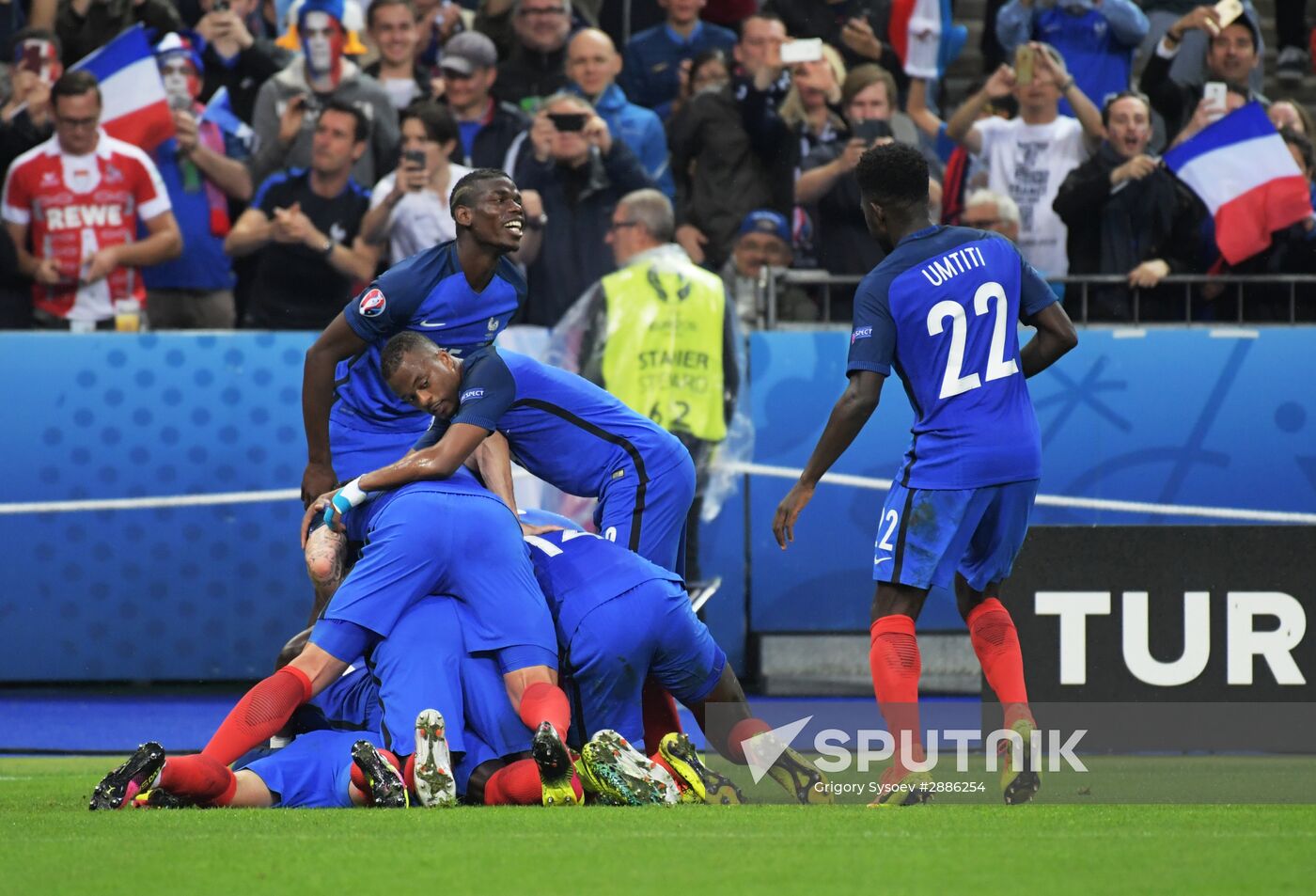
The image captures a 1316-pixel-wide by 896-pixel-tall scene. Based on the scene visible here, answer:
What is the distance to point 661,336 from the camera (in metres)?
10.8

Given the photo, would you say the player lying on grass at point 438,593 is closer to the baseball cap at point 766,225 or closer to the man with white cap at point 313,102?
the baseball cap at point 766,225

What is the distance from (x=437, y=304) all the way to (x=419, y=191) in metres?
3.49

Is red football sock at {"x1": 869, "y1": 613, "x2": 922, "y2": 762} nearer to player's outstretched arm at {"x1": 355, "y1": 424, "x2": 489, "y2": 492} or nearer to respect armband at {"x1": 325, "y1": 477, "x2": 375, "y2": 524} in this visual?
player's outstretched arm at {"x1": 355, "y1": 424, "x2": 489, "y2": 492}

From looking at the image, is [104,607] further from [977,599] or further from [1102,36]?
[1102,36]

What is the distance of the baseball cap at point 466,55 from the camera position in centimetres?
1151

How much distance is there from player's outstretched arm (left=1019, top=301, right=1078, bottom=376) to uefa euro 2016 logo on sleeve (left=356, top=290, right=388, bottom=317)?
2556 millimetres

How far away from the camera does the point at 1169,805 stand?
619cm

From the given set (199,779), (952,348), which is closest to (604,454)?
(952,348)

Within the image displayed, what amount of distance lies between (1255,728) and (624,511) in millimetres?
2959

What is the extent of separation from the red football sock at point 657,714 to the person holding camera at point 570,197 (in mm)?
4425

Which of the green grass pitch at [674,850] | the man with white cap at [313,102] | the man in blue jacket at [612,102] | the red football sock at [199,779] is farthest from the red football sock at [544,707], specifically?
the man with white cap at [313,102]

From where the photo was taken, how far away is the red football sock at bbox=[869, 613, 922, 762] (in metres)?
6.45

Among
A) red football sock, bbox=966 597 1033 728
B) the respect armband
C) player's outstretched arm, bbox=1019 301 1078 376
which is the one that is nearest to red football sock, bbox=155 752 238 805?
the respect armband

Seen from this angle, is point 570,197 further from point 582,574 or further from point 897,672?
point 897,672
